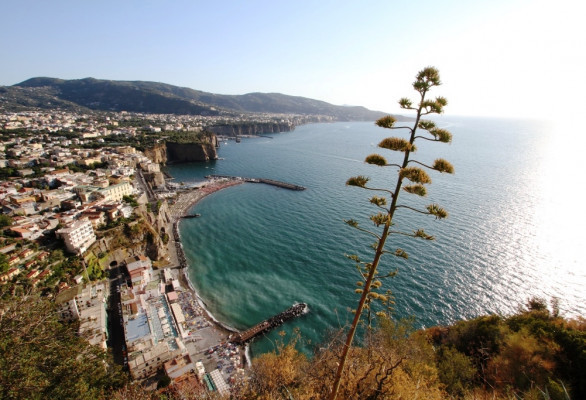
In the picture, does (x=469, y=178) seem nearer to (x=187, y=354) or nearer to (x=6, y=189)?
(x=187, y=354)

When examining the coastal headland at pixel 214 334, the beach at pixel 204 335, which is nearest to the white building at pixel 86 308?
the beach at pixel 204 335

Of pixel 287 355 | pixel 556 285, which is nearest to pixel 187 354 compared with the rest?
pixel 287 355

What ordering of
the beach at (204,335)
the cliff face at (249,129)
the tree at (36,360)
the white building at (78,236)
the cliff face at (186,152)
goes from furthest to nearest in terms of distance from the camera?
the cliff face at (249,129)
the cliff face at (186,152)
the white building at (78,236)
the beach at (204,335)
the tree at (36,360)

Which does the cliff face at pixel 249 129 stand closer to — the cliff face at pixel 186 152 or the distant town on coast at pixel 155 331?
the cliff face at pixel 186 152

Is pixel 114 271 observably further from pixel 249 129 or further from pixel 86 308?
pixel 249 129

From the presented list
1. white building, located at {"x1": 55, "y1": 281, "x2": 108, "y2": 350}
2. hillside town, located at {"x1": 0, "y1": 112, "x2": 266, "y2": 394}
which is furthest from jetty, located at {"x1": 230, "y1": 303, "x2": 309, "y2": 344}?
white building, located at {"x1": 55, "y1": 281, "x2": 108, "y2": 350}

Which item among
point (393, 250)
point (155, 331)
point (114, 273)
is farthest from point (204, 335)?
point (393, 250)

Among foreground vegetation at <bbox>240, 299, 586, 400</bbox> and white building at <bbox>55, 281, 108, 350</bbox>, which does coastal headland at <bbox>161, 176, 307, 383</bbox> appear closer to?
white building at <bbox>55, 281, 108, 350</bbox>
